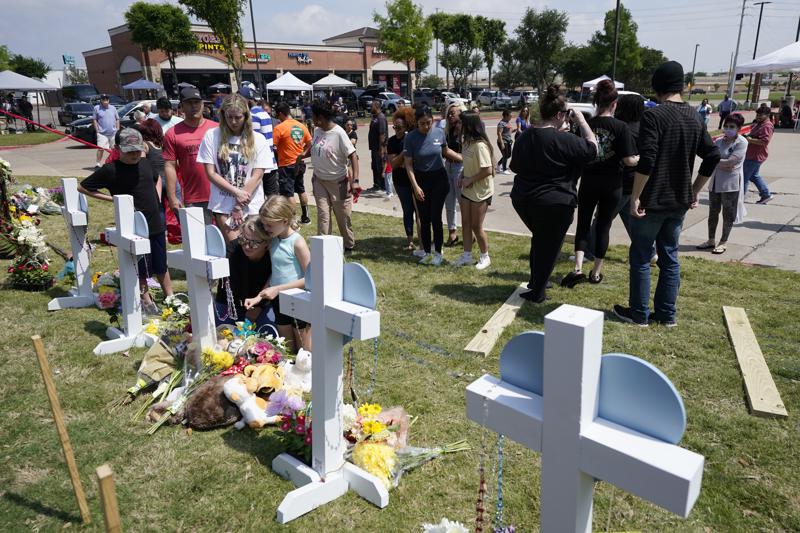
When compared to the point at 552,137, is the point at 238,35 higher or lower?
higher

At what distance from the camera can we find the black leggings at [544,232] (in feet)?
15.6

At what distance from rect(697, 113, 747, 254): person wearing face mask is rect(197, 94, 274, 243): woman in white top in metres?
5.22

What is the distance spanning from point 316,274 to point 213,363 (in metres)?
1.36

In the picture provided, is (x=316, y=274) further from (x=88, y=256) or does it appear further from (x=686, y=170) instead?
(x=88, y=256)

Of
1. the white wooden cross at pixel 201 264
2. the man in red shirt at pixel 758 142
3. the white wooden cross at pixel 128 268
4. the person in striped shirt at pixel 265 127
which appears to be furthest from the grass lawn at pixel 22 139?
the man in red shirt at pixel 758 142

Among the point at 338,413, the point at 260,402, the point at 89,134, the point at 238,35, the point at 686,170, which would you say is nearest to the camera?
the point at 338,413

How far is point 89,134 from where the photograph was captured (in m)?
20.4

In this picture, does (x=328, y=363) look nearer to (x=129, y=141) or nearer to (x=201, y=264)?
(x=201, y=264)

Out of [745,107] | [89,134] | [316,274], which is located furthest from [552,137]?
[745,107]

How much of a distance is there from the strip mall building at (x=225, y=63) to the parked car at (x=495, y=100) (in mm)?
9425

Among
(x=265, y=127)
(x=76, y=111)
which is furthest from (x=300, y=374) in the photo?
(x=76, y=111)

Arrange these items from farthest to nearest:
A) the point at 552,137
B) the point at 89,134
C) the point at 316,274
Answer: the point at 89,134 → the point at 552,137 → the point at 316,274

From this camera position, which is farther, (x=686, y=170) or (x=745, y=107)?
(x=745, y=107)

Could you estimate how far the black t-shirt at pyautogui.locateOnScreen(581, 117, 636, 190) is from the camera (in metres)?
5.09
